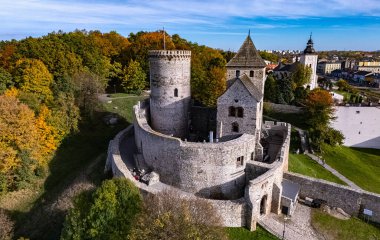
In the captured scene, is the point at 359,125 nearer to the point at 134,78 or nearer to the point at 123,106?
the point at 123,106

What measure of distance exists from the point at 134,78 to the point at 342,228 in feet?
118

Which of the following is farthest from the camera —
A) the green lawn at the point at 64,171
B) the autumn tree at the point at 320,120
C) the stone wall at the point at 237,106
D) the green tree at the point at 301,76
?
the green tree at the point at 301,76

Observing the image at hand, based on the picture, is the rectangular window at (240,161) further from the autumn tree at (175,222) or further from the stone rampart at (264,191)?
the autumn tree at (175,222)

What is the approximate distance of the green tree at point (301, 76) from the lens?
56750mm

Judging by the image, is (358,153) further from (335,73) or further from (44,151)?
(335,73)

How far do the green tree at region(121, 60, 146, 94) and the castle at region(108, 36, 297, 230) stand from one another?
16.0 meters

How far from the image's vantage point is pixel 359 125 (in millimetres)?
42281

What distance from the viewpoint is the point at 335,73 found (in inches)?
4852

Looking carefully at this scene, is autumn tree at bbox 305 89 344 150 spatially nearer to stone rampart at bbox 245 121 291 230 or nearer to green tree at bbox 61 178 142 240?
stone rampart at bbox 245 121 291 230

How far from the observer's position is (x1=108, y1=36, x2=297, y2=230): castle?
21.0 m

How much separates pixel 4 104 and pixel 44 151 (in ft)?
19.0

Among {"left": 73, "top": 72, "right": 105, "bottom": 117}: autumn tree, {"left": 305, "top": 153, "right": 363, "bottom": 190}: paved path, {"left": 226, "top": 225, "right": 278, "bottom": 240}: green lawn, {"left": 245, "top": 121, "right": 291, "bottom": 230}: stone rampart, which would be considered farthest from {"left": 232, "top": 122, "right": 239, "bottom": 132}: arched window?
{"left": 73, "top": 72, "right": 105, "bottom": 117}: autumn tree

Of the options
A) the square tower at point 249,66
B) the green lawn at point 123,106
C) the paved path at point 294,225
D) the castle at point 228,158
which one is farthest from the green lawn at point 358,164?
the green lawn at point 123,106

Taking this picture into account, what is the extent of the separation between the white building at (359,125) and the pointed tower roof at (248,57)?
2212cm
